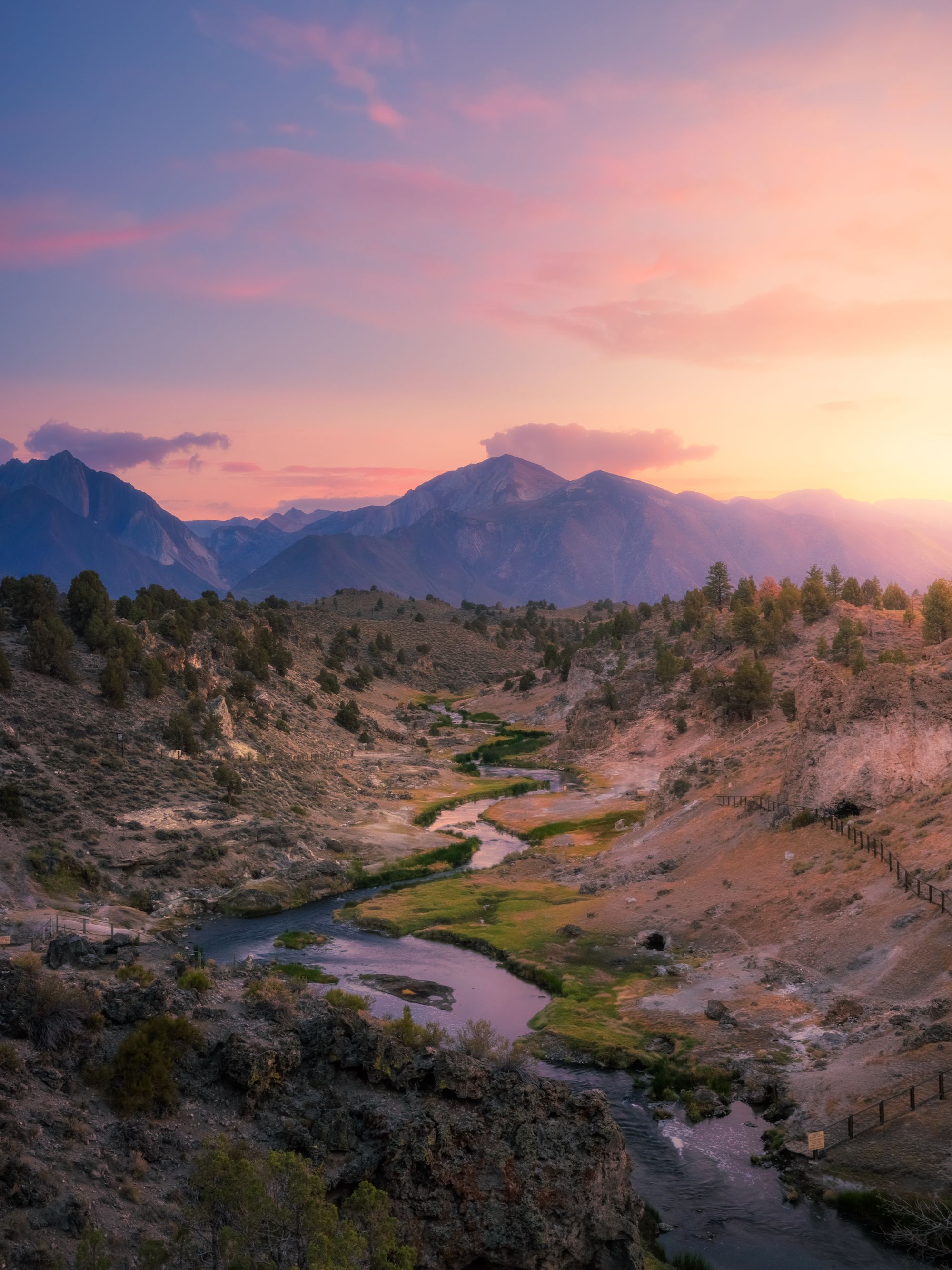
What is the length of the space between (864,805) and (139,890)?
1724 inches

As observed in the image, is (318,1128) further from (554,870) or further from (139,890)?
(554,870)

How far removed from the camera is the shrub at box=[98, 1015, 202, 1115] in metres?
20.8

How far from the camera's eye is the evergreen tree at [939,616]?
9588 centimetres

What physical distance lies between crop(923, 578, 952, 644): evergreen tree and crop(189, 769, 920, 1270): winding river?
68898 millimetres

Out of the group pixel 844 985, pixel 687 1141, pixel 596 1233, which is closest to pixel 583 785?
pixel 844 985

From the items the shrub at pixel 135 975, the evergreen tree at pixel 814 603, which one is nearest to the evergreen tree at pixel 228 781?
the shrub at pixel 135 975

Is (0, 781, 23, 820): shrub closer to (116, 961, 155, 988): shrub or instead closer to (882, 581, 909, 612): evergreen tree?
(116, 961, 155, 988): shrub

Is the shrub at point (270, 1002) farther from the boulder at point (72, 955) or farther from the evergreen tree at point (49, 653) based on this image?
the evergreen tree at point (49, 653)

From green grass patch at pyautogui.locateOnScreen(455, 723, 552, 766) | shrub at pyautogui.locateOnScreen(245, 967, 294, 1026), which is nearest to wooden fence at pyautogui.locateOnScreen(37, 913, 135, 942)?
shrub at pyautogui.locateOnScreen(245, 967, 294, 1026)

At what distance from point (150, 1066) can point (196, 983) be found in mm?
4531

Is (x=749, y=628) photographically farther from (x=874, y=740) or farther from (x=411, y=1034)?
(x=411, y=1034)

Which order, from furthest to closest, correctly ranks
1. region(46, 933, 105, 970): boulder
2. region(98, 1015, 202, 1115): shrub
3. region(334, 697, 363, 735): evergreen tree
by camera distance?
region(334, 697, 363, 735): evergreen tree < region(46, 933, 105, 970): boulder < region(98, 1015, 202, 1115): shrub

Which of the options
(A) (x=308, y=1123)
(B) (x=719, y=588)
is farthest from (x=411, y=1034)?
(B) (x=719, y=588)

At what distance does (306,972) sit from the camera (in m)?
46.0
